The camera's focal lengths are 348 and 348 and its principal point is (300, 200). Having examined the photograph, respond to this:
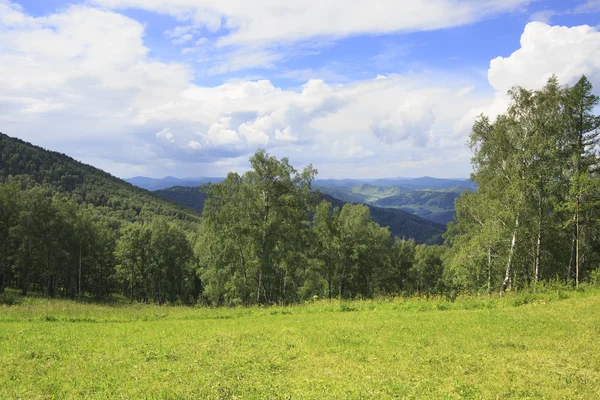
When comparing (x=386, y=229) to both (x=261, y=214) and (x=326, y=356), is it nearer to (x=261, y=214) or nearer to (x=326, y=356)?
(x=261, y=214)

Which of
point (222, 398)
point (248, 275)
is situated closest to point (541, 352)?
point (222, 398)

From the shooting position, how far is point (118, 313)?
77.7 ft

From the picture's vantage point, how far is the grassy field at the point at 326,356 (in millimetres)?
9242

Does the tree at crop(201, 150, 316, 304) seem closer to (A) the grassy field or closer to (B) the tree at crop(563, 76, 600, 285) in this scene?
(A) the grassy field

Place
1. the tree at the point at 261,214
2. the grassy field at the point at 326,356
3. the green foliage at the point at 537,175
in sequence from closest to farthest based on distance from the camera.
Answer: the grassy field at the point at 326,356, the green foliage at the point at 537,175, the tree at the point at 261,214

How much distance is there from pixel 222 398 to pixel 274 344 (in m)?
5.08

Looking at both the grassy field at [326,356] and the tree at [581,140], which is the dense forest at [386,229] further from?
the grassy field at [326,356]

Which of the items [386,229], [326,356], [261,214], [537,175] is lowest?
[326,356]

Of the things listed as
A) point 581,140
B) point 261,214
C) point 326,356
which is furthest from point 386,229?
point 326,356

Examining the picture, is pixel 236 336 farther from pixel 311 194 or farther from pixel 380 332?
pixel 311 194

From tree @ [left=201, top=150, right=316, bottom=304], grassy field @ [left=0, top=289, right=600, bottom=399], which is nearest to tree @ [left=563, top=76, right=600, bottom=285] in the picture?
grassy field @ [left=0, top=289, right=600, bottom=399]

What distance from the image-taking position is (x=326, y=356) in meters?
12.2

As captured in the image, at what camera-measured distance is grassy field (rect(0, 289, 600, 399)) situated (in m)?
9.24

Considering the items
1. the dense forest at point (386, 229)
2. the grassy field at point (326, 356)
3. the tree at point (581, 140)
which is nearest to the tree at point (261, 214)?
the dense forest at point (386, 229)
